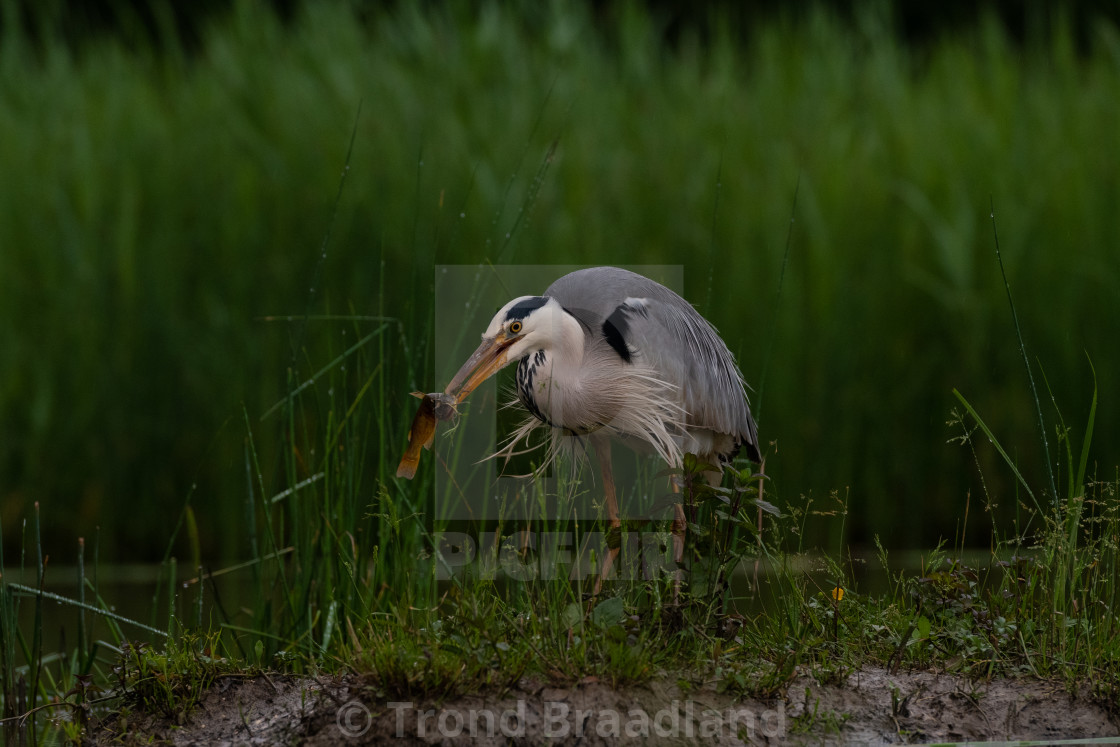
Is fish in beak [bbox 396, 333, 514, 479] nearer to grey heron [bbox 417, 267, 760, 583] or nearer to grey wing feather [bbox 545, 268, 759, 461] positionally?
grey heron [bbox 417, 267, 760, 583]

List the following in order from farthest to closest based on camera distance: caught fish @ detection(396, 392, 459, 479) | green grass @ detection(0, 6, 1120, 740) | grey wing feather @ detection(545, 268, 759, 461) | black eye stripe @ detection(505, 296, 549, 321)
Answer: green grass @ detection(0, 6, 1120, 740) < grey wing feather @ detection(545, 268, 759, 461) < black eye stripe @ detection(505, 296, 549, 321) < caught fish @ detection(396, 392, 459, 479)

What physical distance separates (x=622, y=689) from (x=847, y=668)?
462mm

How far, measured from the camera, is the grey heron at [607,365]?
2.03 m

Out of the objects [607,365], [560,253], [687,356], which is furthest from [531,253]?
[607,365]

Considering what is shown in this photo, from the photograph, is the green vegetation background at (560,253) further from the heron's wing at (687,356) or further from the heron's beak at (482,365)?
the heron's beak at (482,365)

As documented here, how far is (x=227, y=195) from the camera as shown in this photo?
5059 millimetres

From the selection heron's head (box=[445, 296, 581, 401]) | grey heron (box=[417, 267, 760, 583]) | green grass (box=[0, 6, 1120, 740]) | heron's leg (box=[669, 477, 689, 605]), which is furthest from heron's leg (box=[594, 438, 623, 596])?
green grass (box=[0, 6, 1120, 740])

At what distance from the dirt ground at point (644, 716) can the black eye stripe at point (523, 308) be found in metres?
0.61

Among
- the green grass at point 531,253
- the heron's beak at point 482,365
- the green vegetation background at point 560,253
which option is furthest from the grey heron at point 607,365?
the green vegetation background at point 560,253

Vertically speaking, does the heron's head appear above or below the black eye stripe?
below

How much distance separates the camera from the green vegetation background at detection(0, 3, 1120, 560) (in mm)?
4586

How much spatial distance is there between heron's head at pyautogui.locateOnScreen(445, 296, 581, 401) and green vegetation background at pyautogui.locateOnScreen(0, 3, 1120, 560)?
212 centimetres

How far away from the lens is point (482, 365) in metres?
2.00

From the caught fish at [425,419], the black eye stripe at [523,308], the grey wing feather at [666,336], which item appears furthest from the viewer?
the grey wing feather at [666,336]
